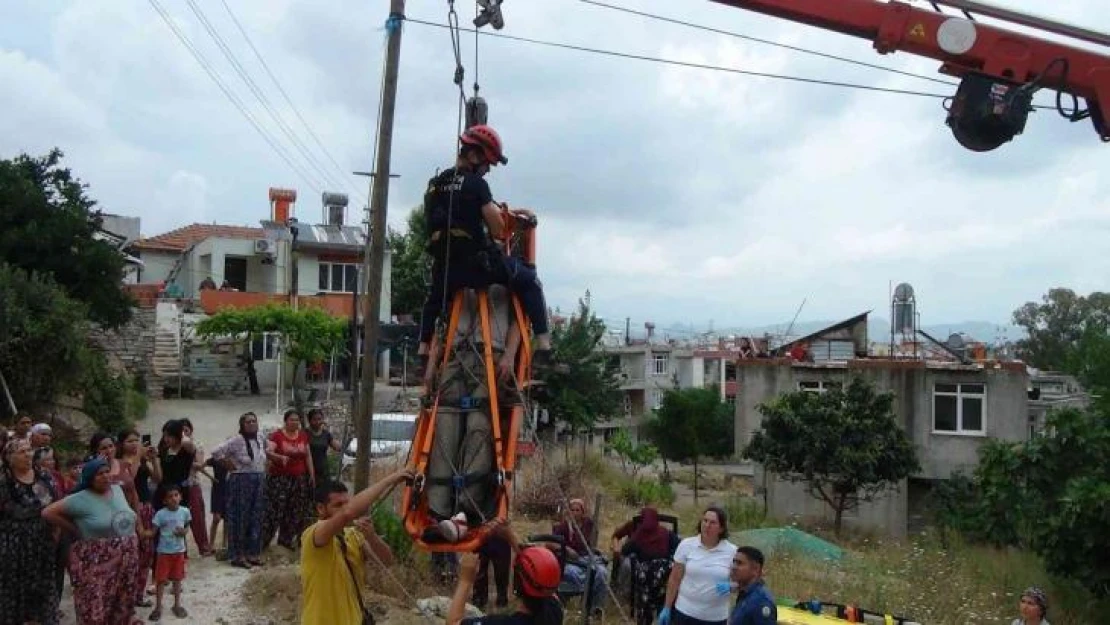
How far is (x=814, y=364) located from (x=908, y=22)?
24.9 metres

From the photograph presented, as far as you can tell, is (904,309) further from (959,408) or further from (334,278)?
(334,278)

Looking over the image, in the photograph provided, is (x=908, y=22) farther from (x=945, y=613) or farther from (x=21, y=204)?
(x=21, y=204)

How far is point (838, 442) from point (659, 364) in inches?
1658

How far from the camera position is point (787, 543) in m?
15.2

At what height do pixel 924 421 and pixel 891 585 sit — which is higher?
pixel 924 421

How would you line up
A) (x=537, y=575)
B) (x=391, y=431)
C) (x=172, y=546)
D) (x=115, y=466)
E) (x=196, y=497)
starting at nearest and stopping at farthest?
(x=537, y=575)
(x=115, y=466)
(x=172, y=546)
(x=196, y=497)
(x=391, y=431)

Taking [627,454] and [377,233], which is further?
[627,454]

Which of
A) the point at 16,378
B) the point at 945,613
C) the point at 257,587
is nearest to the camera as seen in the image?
the point at 257,587

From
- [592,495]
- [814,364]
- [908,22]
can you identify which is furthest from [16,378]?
[814,364]

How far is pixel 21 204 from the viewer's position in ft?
86.1

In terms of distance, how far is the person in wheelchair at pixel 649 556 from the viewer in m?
9.66

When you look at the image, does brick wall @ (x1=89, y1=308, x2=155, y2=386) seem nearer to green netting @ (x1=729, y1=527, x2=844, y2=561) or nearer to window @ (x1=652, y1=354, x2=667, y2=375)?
green netting @ (x1=729, y1=527, x2=844, y2=561)

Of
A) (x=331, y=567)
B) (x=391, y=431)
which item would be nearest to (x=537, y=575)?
(x=331, y=567)

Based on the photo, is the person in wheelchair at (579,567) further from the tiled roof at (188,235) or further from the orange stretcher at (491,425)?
the tiled roof at (188,235)
